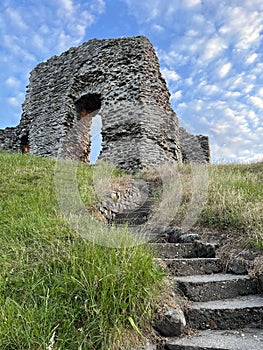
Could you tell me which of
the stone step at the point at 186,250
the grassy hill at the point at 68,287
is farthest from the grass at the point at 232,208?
the stone step at the point at 186,250

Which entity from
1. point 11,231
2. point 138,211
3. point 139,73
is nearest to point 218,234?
point 138,211

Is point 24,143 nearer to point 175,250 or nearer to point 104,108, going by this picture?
point 104,108

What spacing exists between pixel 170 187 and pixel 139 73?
18.8ft

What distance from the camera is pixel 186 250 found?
3.70 metres

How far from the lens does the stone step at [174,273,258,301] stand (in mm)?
2789

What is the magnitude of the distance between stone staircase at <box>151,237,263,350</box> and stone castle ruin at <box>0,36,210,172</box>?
20.6ft

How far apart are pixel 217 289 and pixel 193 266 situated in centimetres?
45

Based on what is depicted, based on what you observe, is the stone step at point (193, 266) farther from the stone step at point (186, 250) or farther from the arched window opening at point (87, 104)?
the arched window opening at point (87, 104)

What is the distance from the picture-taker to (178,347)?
212 centimetres

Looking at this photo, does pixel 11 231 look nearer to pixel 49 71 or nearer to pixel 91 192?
pixel 91 192

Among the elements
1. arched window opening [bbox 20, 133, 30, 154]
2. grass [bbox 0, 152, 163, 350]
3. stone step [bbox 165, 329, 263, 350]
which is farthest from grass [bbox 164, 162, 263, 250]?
arched window opening [bbox 20, 133, 30, 154]

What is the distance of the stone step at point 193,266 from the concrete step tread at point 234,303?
0.50 meters

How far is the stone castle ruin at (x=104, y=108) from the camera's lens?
9.98 m

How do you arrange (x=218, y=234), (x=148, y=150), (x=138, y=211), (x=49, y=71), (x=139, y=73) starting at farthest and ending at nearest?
A: (x=49, y=71) → (x=139, y=73) → (x=148, y=150) → (x=138, y=211) → (x=218, y=234)
